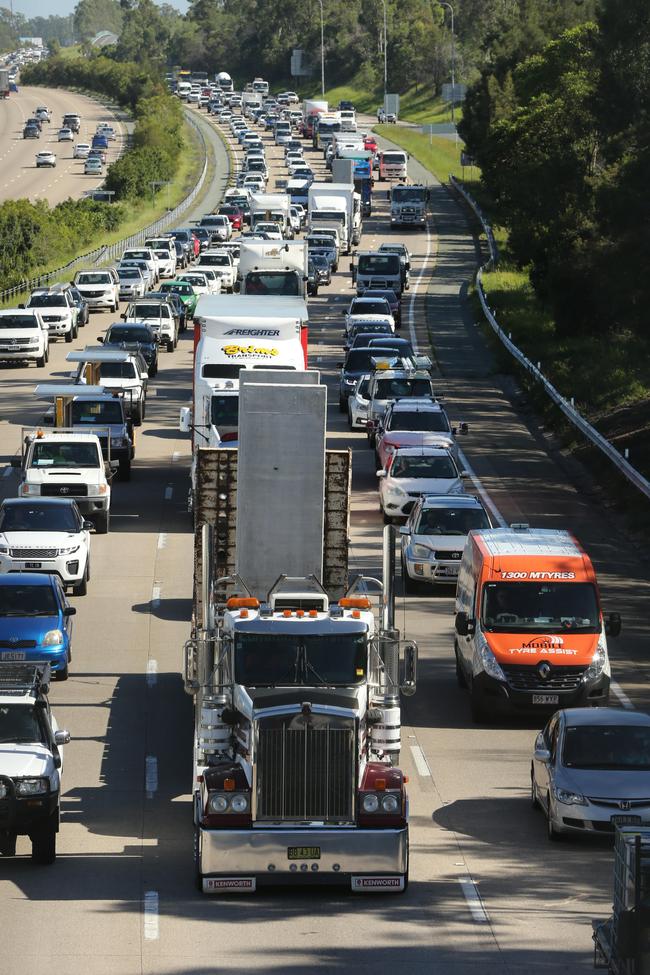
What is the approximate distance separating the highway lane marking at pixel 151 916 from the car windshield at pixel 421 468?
2027 cm

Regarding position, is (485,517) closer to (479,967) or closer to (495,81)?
(479,967)

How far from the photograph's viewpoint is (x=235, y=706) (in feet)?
56.2

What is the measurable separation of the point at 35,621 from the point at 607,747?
→ 9.39m

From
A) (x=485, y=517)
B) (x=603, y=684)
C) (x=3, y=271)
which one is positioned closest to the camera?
(x=603, y=684)

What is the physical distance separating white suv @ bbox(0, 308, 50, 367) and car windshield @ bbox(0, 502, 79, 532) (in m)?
25.9

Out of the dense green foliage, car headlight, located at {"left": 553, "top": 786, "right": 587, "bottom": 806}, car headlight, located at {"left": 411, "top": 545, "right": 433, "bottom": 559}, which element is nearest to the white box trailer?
car headlight, located at {"left": 411, "top": 545, "right": 433, "bottom": 559}

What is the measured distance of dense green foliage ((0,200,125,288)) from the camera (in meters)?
89.4

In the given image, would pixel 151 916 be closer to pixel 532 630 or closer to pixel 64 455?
pixel 532 630

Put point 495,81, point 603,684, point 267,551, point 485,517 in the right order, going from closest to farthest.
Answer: point 267,551
point 603,684
point 485,517
point 495,81

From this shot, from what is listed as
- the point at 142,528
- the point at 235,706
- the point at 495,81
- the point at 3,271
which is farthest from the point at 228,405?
the point at 495,81

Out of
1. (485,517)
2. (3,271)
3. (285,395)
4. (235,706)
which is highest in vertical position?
(285,395)

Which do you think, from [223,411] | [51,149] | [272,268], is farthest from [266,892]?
[51,149]

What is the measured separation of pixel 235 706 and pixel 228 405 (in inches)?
768

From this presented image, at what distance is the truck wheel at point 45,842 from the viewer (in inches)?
690
